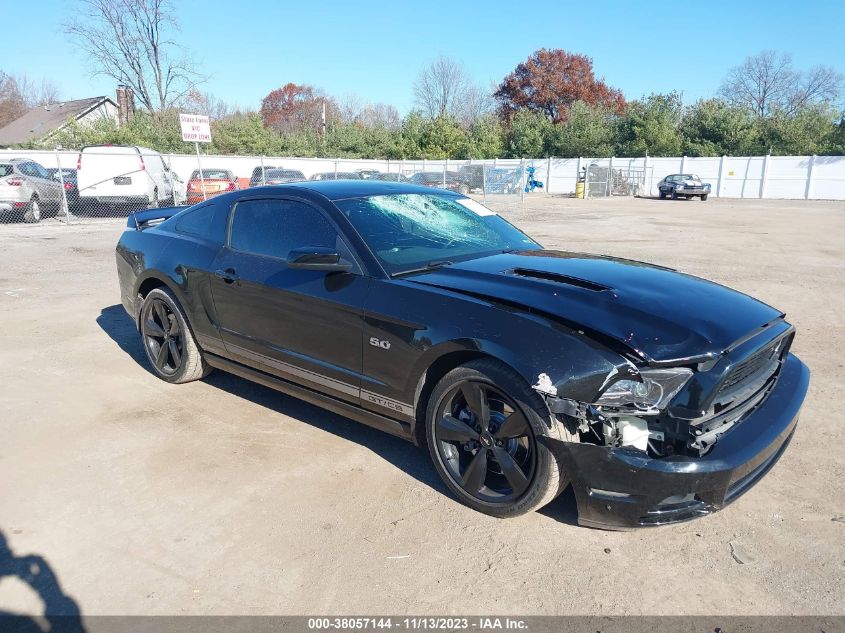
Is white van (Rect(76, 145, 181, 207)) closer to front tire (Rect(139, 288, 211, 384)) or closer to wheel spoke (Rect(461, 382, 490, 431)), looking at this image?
front tire (Rect(139, 288, 211, 384))

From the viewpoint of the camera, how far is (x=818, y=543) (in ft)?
9.23

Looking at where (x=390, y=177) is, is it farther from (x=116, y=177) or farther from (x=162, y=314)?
(x=162, y=314)

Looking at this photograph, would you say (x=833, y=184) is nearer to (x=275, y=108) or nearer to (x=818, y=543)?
(x=818, y=543)

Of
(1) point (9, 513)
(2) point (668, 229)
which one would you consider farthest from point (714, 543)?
(2) point (668, 229)

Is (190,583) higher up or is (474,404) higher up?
(474,404)

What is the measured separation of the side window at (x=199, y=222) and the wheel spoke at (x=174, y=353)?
890mm

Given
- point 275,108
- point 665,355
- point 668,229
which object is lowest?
point 668,229

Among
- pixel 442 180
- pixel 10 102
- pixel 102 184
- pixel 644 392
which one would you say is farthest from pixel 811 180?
pixel 10 102

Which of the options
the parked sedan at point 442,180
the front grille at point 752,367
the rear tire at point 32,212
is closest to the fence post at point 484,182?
the parked sedan at point 442,180

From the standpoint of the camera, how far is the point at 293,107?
79.9 m

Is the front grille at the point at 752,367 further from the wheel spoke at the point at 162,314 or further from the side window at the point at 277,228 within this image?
the wheel spoke at the point at 162,314

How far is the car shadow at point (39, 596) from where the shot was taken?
2.35 m

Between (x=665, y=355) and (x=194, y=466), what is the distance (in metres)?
2.67

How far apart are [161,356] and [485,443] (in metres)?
3.13
